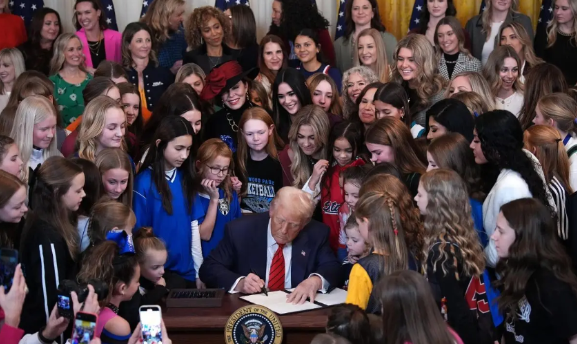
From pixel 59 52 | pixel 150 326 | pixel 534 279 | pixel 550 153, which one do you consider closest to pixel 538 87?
pixel 550 153

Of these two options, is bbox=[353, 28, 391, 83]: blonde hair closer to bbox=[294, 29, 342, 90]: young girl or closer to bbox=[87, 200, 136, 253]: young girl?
bbox=[294, 29, 342, 90]: young girl

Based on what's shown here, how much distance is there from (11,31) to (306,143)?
388cm

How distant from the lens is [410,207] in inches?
186

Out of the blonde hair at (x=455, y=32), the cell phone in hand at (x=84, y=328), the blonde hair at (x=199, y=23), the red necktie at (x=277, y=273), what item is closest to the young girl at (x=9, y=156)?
the red necktie at (x=277, y=273)

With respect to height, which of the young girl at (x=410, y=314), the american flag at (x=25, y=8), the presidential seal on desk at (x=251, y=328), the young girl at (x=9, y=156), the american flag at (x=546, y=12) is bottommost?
the presidential seal on desk at (x=251, y=328)

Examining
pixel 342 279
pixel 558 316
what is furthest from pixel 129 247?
pixel 558 316

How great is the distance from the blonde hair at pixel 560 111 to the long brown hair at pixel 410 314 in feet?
8.44

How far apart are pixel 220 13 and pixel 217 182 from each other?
2725 mm

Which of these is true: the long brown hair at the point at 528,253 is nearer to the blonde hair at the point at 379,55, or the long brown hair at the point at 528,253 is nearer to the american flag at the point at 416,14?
the blonde hair at the point at 379,55

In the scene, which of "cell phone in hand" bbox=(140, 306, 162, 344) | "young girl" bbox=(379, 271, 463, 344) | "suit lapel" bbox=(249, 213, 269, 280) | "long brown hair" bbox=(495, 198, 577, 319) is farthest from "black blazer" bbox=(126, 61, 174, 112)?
"young girl" bbox=(379, 271, 463, 344)

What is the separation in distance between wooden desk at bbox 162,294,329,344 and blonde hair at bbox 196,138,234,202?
54.7 inches

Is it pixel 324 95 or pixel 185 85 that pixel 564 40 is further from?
pixel 185 85

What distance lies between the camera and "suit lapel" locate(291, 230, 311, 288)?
5.34 meters

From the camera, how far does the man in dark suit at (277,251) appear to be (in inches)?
206
